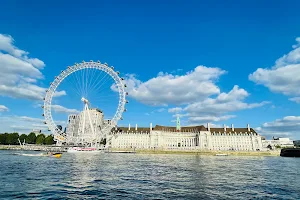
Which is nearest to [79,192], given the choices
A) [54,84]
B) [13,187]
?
[13,187]

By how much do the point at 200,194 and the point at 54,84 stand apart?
70.1 metres

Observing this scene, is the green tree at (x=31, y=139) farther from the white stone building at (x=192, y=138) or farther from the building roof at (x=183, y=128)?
the building roof at (x=183, y=128)

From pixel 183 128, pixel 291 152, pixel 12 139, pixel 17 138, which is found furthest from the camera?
pixel 183 128

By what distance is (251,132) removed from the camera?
168000 millimetres

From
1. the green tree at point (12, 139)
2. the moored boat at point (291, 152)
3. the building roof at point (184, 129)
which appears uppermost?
the building roof at point (184, 129)

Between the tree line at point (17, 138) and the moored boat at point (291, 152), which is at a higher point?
the tree line at point (17, 138)

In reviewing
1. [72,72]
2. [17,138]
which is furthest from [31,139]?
[72,72]

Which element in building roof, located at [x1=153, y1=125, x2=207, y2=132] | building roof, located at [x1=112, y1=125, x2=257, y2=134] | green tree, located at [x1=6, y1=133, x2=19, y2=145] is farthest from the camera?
building roof, located at [x1=153, y1=125, x2=207, y2=132]

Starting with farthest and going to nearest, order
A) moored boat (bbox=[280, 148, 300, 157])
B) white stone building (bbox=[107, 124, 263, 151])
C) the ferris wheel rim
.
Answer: white stone building (bbox=[107, 124, 263, 151]) < moored boat (bbox=[280, 148, 300, 157]) < the ferris wheel rim

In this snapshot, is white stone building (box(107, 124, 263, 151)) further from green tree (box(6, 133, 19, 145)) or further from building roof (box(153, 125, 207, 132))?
green tree (box(6, 133, 19, 145))

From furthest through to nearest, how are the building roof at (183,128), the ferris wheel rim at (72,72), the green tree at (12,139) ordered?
the building roof at (183,128) < the green tree at (12,139) < the ferris wheel rim at (72,72)

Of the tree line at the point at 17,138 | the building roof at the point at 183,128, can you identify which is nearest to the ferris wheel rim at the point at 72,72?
the tree line at the point at 17,138

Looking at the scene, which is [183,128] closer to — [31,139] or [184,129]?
[184,129]

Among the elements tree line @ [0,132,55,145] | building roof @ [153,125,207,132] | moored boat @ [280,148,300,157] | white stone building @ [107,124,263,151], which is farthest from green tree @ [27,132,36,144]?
moored boat @ [280,148,300,157]
